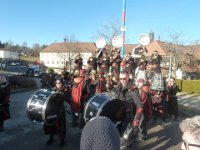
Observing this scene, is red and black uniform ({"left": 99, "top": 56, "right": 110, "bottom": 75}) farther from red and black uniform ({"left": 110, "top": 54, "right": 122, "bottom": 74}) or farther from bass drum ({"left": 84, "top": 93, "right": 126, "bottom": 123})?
bass drum ({"left": 84, "top": 93, "right": 126, "bottom": 123})

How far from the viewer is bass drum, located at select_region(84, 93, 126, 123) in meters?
5.80

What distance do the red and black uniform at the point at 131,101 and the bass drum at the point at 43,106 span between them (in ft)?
4.47

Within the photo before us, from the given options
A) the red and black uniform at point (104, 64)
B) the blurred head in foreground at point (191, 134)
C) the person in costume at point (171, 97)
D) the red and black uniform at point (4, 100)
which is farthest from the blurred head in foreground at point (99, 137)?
the red and black uniform at point (104, 64)

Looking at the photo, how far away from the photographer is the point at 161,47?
199 feet

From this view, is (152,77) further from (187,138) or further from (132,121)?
(187,138)

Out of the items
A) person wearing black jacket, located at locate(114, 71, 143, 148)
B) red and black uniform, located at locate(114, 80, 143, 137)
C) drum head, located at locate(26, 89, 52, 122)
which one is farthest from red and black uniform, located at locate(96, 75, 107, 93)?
drum head, located at locate(26, 89, 52, 122)

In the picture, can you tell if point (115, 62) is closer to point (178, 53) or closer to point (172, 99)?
point (172, 99)

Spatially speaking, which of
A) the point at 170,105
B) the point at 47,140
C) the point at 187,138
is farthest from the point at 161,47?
the point at 187,138

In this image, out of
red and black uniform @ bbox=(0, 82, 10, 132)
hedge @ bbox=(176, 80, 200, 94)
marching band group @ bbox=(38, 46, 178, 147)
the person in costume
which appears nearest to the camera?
marching band group @ bbox=(38, 46, 178, 147)

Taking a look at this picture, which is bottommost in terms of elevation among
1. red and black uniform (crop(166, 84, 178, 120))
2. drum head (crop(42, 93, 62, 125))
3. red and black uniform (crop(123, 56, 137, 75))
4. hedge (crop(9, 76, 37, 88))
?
hedge (crop(9, 76, 37, 88))

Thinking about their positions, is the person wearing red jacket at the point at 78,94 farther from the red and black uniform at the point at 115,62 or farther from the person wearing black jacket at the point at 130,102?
the red and black uniform at the point at 115,62

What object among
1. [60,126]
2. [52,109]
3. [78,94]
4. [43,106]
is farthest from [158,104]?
[43,106]

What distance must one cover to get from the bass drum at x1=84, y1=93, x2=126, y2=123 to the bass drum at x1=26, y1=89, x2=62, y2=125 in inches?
36.0

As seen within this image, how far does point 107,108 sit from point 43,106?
138cm
